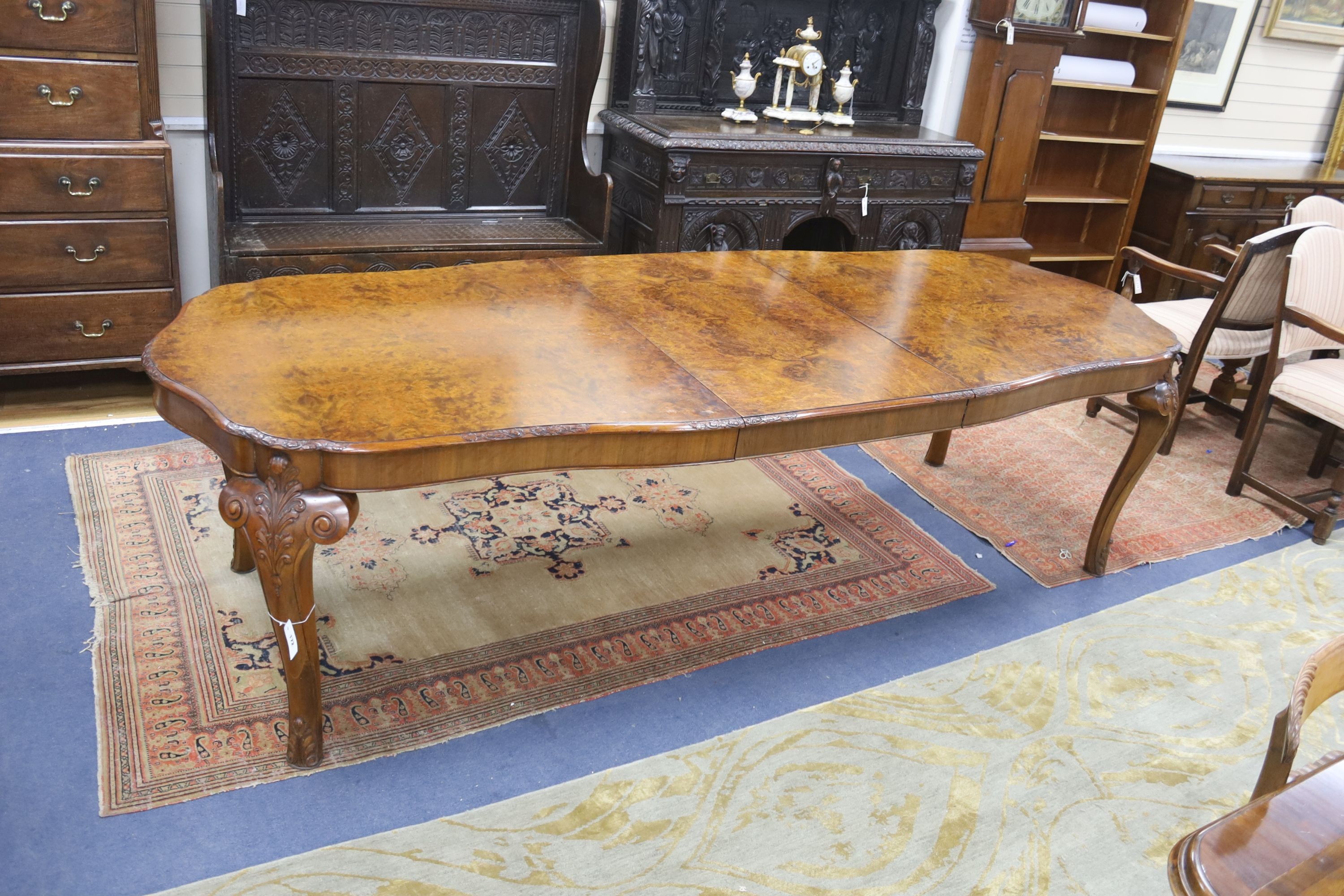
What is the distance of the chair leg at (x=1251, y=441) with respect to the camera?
3.77 m

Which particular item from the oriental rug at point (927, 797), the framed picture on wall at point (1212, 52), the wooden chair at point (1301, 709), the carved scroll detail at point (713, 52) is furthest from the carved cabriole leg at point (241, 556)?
the framed picture on wall at point (1212, 52)

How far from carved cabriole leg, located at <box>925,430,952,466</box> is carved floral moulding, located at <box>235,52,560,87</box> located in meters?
2.11

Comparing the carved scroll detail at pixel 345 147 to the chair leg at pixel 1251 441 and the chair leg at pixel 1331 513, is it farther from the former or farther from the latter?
the chair leg at pixel 1331 513

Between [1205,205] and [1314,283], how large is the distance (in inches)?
82.1

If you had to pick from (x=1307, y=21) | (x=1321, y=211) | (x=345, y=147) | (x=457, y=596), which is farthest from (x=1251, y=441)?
(x=1307, y=21)

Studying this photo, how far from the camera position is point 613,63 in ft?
14.6

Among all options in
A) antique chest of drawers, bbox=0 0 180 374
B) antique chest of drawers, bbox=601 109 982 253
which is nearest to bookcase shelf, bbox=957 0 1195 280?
antique chest of drawers, bbox=601 109 982 253

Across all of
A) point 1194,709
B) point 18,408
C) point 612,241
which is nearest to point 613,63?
point 612,241

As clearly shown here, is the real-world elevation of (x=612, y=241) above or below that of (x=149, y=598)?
above

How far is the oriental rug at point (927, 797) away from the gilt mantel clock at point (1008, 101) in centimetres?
285

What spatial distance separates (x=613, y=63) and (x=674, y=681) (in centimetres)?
291

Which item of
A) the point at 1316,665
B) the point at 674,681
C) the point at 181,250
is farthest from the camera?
the point at 181,250

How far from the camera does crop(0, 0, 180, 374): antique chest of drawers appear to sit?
3139 millimetres

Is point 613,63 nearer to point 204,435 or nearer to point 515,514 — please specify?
point 515,514
